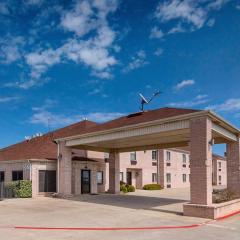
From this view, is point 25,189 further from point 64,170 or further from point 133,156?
point 133,156

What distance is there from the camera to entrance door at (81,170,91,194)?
3222cm

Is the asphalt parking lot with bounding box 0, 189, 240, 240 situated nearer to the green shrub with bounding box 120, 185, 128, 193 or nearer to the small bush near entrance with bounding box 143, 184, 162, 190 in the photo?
the green shrub with bounding box 120, 185, 128, 193

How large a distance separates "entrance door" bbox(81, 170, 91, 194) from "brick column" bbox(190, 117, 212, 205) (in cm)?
1492

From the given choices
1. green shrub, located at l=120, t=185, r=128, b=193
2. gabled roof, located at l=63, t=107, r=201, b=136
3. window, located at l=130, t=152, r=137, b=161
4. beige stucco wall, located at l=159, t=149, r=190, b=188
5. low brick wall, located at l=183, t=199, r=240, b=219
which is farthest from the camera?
beige stucco wall, located at l=159, t=149, r=190, b=188

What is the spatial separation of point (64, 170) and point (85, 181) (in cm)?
442

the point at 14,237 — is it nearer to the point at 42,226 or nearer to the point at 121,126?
the point at 42,226

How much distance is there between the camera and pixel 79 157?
33.1 meters

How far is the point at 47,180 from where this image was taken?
29828mm

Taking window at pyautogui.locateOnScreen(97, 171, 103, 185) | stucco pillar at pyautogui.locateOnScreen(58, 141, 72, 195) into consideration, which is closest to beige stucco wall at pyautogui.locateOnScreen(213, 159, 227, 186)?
window at pyautogui.locateOnScreen(97, 171, 103, 185)

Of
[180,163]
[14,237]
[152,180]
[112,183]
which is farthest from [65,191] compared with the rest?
[180,163]

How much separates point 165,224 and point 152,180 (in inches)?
1237

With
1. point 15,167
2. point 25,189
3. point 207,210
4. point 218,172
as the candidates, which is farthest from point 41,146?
point 218,172

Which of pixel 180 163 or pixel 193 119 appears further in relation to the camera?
pixel 180 163

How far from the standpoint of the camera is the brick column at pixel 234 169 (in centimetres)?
2428
